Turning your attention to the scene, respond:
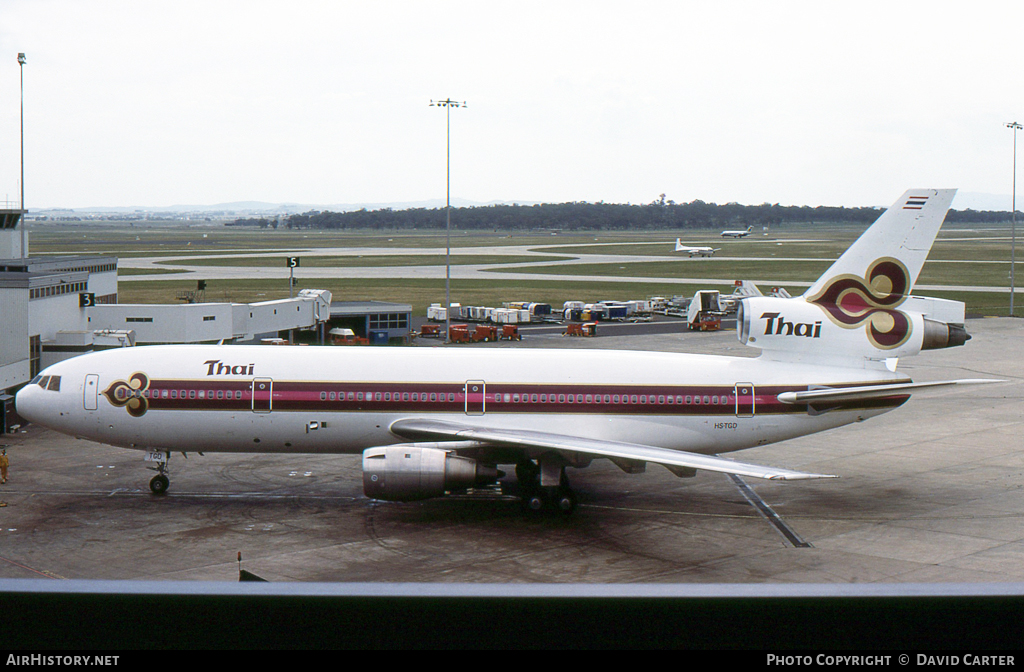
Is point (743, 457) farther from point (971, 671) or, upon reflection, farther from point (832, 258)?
point (832, 258)

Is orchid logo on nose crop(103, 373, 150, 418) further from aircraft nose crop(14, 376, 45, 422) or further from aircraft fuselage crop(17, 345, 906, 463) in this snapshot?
aircraft nose crop(14, 376, 45, 422)

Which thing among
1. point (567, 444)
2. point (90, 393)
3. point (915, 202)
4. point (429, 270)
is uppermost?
point (915, 202)

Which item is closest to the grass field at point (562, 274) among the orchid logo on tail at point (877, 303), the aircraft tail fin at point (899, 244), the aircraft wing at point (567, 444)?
the aircraft wing at point (567, 444)

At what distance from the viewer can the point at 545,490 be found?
28.4 meters

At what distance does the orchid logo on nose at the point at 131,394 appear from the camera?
98.4 feet

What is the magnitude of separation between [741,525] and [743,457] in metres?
9.89

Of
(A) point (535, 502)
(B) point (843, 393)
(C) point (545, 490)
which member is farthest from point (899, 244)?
(A) point (535, 502)

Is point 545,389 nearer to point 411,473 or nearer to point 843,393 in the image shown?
point 411,473

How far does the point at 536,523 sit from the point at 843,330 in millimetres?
11707

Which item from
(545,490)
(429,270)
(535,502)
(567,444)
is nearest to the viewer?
(567,444)

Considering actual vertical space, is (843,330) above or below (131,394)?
above

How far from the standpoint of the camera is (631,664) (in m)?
3.75

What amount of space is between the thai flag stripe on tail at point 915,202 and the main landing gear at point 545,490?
1376 centimetres

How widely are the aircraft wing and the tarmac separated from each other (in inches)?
92.2
